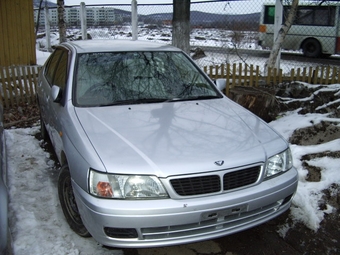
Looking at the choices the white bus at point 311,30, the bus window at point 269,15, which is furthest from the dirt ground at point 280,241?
the bus window at point 269,15

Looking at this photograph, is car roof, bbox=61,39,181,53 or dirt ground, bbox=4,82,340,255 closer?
dirt ground, bbox=4,82,340,255

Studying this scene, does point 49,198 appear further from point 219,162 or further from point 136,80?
point 219,162

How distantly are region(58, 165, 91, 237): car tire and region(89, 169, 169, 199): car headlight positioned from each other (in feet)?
2.11

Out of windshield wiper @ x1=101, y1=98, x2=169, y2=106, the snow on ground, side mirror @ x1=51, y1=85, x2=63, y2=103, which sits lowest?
the snow on ground

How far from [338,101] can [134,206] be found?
4.24 meters

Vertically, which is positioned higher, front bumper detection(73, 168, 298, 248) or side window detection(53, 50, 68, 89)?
side window detection(53, 50, 68, 89)

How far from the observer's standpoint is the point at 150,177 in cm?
255

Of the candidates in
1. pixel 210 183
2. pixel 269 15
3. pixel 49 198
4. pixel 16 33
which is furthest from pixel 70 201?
pixel 269 15

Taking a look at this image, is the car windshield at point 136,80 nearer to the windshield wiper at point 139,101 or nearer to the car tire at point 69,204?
the windshield wiper at point 139,101

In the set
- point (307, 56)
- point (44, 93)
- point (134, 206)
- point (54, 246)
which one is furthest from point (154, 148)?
point (307, 56)

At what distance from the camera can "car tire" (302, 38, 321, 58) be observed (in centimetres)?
1428

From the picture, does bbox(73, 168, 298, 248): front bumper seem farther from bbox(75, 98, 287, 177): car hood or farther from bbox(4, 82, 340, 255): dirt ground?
bbox(4, 82, 340, 255): dirt ground

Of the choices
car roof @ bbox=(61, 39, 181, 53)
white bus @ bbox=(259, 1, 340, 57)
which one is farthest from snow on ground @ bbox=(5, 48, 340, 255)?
white bus @ bbox=(259, 1, 340, 57)

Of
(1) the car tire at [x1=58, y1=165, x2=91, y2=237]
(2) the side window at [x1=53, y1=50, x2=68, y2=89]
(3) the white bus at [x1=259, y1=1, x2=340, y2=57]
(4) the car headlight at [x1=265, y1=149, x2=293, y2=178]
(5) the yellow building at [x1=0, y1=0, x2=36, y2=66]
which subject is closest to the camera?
(4) the car headlight at [x1=265, y1=149, x2=293, y2=178]
